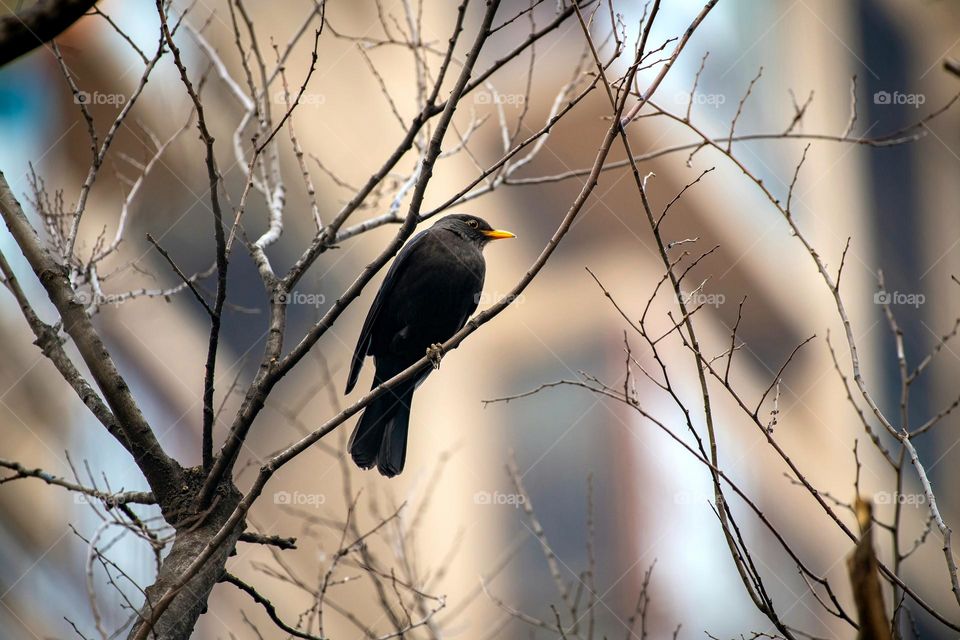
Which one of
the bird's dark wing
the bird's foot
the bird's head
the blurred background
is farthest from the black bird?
the blurred background

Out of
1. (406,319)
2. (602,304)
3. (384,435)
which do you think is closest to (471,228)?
(406,319)

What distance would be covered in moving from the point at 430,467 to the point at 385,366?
480 centimetres

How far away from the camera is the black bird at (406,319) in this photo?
179 inches

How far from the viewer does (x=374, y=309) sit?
4.85 m

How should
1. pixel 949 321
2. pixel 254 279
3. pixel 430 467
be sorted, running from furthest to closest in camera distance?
pixel 949 321
pixel 254 279
pixel 430 467

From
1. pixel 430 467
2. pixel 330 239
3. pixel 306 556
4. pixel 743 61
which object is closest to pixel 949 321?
pixel 743 61

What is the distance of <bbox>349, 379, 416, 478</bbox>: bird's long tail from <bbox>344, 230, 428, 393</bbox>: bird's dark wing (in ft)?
0.69

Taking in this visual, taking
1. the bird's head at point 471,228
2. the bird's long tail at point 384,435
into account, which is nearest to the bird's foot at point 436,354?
the bird's long tail at point 384,435

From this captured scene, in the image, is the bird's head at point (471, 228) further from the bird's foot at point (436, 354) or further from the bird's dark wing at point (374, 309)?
the bird's foot at point (436, 354)

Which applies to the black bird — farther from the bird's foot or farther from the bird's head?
the bird's foot

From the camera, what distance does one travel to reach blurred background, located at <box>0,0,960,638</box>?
9977 mm

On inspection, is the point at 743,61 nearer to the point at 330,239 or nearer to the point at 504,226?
the point at 504,226

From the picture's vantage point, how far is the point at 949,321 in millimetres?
11523

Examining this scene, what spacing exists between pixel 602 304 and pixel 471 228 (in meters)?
6.17
